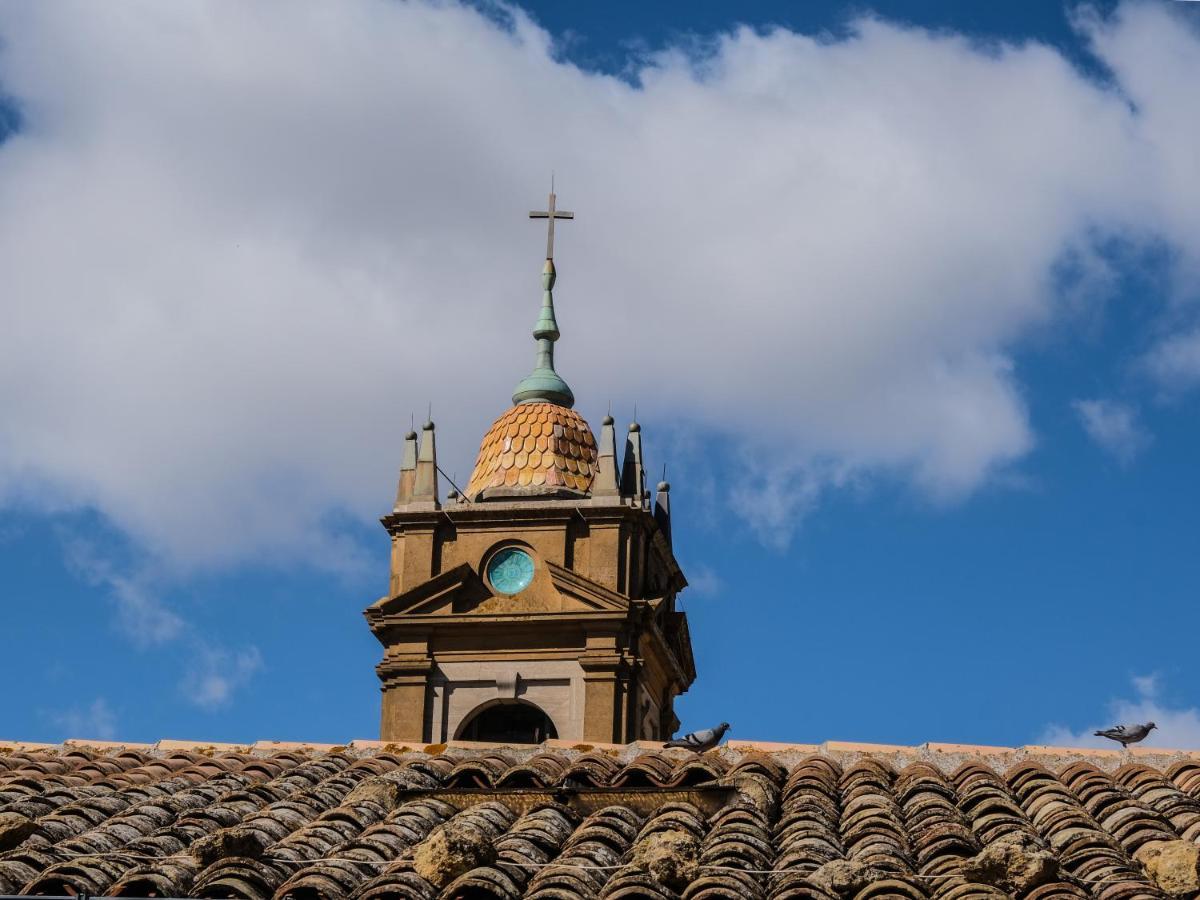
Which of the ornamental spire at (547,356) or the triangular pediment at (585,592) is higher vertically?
the ornamental spire at (547,356)

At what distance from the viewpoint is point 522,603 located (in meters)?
37.9

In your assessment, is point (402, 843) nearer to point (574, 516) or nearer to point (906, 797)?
point (906, 797)

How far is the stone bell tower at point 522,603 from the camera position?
37.3 metres

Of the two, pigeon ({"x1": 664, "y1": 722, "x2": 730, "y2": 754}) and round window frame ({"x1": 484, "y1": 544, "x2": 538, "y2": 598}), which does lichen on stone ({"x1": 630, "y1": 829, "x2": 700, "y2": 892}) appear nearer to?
pigeon ({"x1": 664, "y1": 722, "x2": 730, "y2": 754})

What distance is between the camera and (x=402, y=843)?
41.5ft

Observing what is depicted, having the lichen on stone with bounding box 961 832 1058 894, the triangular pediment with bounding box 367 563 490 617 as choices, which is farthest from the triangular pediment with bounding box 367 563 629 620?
the lichen on stone with bounding box 961 832 1058 894

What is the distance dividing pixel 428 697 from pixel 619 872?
25.9 meters

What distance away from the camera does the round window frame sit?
38.1 m

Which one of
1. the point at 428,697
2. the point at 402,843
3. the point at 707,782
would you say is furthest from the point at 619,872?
the point at 428,697

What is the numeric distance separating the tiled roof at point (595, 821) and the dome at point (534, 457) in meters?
22.9

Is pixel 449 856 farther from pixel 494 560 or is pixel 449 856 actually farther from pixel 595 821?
pixel 494 560

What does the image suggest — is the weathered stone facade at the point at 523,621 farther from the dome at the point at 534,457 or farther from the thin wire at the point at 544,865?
the thin wire at the point at 544,865

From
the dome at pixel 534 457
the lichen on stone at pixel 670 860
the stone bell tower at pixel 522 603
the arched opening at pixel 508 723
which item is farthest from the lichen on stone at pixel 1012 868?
the dome at pixel 534 457

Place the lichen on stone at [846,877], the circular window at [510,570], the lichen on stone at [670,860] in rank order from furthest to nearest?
the circular window at [510,570]
the lichen on stone at [670,860]
the lichen on stone at [846,877]
